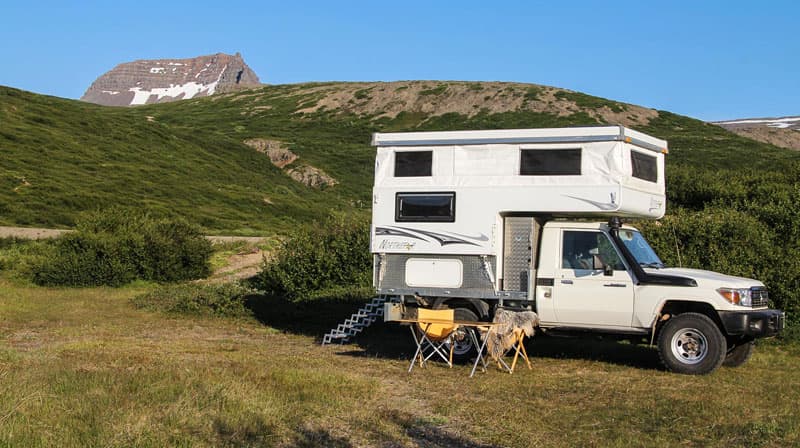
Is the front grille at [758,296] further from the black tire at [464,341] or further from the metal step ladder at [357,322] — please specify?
the metal step ladder at [357,322]

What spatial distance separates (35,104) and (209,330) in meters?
66.0

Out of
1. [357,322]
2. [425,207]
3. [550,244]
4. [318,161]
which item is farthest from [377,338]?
[318,161]

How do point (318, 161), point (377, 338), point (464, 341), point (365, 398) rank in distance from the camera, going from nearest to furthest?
point (365, 398) < point (464, 341) < point (377, 338) < point (318, 161)

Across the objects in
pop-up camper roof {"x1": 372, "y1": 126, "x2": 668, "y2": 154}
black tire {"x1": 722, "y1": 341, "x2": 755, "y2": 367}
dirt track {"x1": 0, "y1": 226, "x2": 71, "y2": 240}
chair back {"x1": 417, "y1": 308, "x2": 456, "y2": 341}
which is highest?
pop-up camper roof {"x1": 372, "y1": 126, "x2": 668, "y2": 154}

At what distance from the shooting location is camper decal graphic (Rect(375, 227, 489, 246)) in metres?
13.3

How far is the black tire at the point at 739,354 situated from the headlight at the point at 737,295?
1052 mm

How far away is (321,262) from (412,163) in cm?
945

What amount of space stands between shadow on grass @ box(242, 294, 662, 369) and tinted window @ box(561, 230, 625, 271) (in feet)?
4.11

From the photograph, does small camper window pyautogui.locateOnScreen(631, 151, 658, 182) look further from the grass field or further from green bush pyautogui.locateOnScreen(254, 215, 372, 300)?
green bush pyautogui.locateOnScreen(254, 215, 372, 300)

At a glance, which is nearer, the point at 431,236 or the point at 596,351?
the point at 431,236

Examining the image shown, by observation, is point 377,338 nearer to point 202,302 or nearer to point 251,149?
point 202,302

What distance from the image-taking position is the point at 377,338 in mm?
16906

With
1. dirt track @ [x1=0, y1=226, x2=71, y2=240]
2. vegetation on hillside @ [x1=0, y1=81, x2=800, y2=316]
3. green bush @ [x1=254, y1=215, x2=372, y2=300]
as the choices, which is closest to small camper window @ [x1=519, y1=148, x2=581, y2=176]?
vegetation on hillside @ [x1=0, y1=81, x2=800, y2=316]

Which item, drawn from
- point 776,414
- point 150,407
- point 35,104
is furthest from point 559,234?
point 35,104
